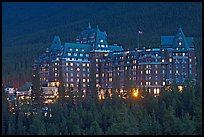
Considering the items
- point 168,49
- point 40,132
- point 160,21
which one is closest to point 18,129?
point 40,132

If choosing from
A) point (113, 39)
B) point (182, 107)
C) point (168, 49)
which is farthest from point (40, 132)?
point (113, 39)

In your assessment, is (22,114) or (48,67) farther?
(48,67)

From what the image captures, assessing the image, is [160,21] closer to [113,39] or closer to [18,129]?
[113,39]

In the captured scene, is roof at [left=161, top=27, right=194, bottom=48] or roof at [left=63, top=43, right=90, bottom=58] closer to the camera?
roof at [left=161, top=27, right=194, bottom=48]

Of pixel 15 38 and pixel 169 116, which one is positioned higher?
pixel 15 38

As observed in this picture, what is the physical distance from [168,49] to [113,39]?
5828 cm

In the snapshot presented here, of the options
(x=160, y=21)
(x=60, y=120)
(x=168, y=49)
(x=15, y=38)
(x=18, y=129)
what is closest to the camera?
(x=18, y=129)

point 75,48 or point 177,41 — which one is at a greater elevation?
point 177,41

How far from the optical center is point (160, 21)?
6245 inches

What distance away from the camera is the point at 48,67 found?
9469cm

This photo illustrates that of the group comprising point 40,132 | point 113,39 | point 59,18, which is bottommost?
point 40,132

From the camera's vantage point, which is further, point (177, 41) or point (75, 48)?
point (75, 48)

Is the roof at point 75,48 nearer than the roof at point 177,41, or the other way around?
the roof at point 177,41

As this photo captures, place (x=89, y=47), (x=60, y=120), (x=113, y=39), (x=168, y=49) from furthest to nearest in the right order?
(x=113, y=39), (x=89, y=47), (x=168, y=49), (x=60, y=120)
